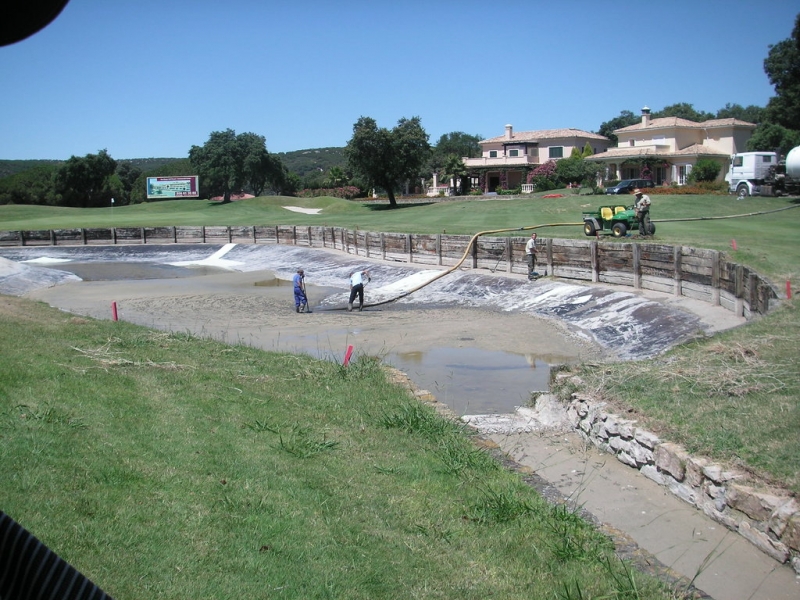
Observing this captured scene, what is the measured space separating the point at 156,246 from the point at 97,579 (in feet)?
172

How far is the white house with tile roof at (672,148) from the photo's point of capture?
69875 mm

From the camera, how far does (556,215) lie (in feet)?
151

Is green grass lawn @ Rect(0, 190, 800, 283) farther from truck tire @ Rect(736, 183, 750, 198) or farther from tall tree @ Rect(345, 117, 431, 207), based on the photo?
tall tree @ Rect(345, 117, 431, 207)

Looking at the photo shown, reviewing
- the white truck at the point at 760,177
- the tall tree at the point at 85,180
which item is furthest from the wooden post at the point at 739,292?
the tall tree at the point at 85,180

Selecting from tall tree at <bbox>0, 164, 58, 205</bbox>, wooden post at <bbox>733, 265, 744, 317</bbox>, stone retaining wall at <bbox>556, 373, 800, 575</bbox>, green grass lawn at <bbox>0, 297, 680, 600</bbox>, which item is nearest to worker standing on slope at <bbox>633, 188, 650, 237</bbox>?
wooden post at <bbox>733, 265, 744, 317</bbox>

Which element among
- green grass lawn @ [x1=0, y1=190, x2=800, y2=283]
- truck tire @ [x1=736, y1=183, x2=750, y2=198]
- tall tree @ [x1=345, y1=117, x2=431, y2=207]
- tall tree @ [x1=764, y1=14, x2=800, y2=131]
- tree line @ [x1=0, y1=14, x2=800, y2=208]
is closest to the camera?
green grass lawn @ [x1=0, y1=190, x2=800, y2=283]

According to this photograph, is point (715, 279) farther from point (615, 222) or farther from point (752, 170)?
point (752, 170)

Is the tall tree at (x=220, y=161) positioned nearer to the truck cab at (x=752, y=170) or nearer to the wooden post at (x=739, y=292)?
the truck cab at (x=752, y=170)

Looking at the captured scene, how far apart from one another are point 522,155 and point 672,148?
62.0 feet

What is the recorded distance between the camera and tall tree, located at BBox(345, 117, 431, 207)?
6988 centimetres

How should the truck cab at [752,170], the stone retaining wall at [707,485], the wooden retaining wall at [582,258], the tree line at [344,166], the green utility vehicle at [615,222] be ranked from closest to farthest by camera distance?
1. the stone retaining wall at [707,485]
2. the wooden retaining wall at [582,258]
3. the green utility vehicle at [615,222]
4. the truck cab at [752,170]
5. the tree line at [344,166]

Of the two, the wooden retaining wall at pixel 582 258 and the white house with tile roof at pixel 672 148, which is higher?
the white house with tile roof at pixel 672 148

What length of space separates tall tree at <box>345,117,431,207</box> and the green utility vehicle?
4256 centimetres

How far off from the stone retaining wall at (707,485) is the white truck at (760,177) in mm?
41963
